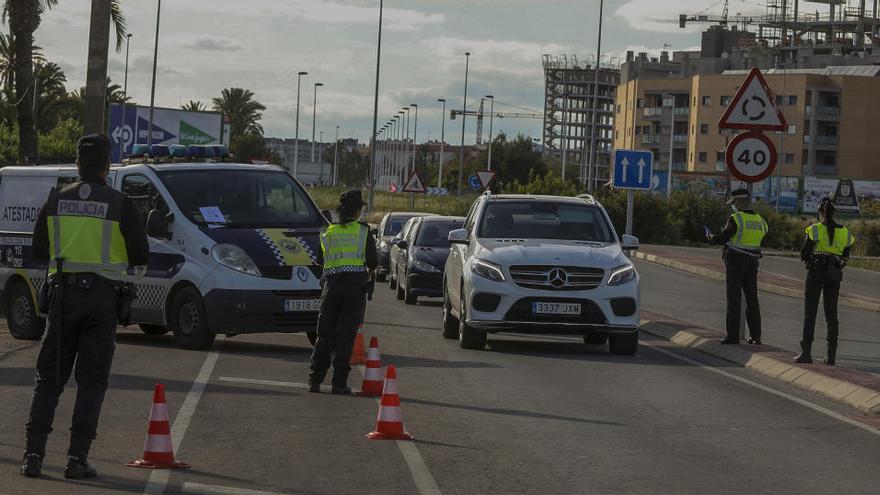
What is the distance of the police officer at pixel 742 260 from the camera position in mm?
18141

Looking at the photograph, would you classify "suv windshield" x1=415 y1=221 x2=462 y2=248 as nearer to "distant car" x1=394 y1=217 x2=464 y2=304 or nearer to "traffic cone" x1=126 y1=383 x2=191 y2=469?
"distant car" x1=394 y1=217 x2=464 y2=304

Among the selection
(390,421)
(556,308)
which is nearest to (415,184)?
(556,308)

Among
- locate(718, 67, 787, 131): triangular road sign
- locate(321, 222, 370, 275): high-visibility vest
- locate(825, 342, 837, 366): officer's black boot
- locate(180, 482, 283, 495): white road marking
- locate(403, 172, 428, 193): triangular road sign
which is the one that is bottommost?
locate(180, 482, 283, 495): white road marking

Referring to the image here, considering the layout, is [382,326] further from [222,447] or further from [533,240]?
[222,447]

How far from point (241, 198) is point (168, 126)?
52400mm

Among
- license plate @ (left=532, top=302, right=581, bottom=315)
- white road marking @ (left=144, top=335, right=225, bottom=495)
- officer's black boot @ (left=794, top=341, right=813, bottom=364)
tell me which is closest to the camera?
white road marking @ (left=144, top=335, right=225, bottom=495)

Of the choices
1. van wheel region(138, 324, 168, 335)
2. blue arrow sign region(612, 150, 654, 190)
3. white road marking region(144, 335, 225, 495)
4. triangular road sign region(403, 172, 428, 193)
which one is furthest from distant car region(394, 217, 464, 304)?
triangular road sign region(403, 172, 428, 193)

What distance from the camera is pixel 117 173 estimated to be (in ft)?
58.4

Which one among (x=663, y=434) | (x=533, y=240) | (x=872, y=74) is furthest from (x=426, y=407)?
(x=872, y=74)

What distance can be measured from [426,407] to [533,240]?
645 centimetres

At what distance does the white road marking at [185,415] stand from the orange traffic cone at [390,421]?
130 cm

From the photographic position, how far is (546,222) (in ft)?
61.8

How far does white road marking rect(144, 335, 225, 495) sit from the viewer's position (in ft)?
27.7

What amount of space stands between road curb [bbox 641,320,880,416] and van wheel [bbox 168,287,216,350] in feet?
19.2
